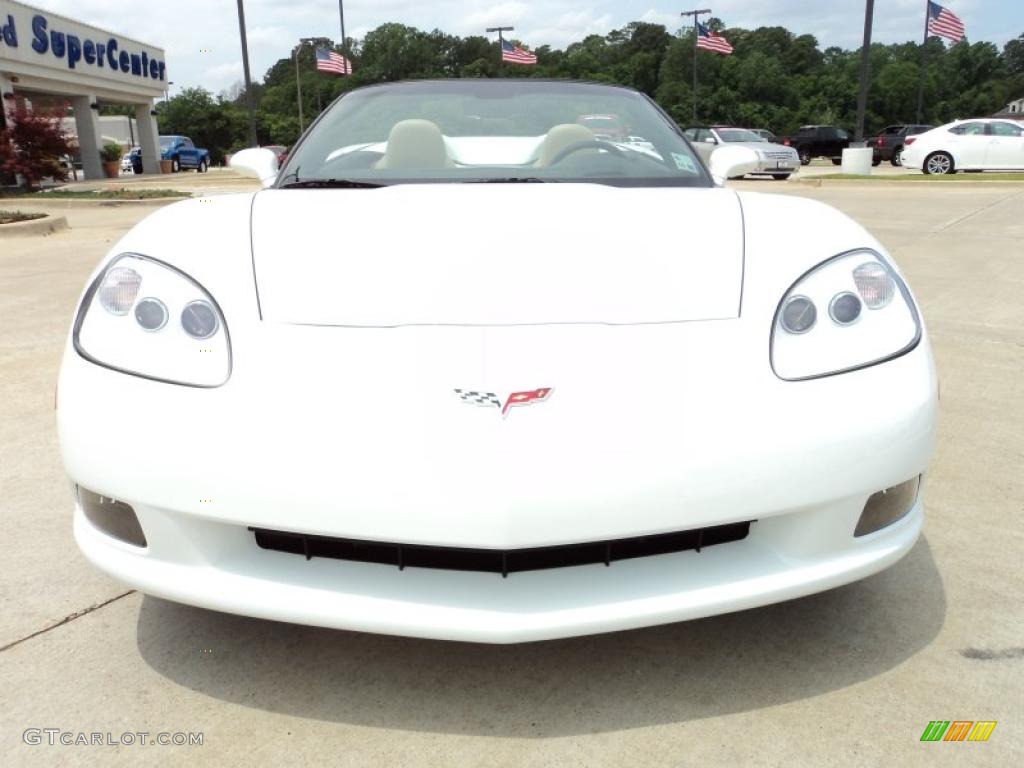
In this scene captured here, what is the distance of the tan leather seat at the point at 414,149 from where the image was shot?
265 cm

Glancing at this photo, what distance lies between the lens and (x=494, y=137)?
3223mm

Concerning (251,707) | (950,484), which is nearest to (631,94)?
(950,484)

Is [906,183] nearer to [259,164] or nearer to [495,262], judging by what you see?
[259,164]

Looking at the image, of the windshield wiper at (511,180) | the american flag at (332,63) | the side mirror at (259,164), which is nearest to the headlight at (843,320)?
the windshield wiper at (511,180)

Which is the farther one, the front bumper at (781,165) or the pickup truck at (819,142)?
the pickup truck at (819,142)

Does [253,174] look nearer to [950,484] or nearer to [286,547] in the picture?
[286,547]

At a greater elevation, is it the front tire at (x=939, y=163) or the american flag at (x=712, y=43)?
the american flag at (x=712, y=43)

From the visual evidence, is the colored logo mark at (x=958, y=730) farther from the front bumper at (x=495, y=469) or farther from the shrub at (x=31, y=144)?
the shrub at (x=31, y=144)

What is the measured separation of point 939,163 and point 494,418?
21.6 metres

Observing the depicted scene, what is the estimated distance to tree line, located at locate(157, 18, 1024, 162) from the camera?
58.2m

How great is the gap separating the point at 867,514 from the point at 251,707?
125 cm

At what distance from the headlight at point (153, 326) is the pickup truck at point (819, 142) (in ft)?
99.9

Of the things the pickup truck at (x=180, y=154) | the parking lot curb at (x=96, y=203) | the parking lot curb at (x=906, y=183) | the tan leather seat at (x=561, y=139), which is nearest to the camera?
the tan leather seat at (x=561, y=139)

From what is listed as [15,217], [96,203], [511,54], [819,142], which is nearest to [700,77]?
[511,54]
